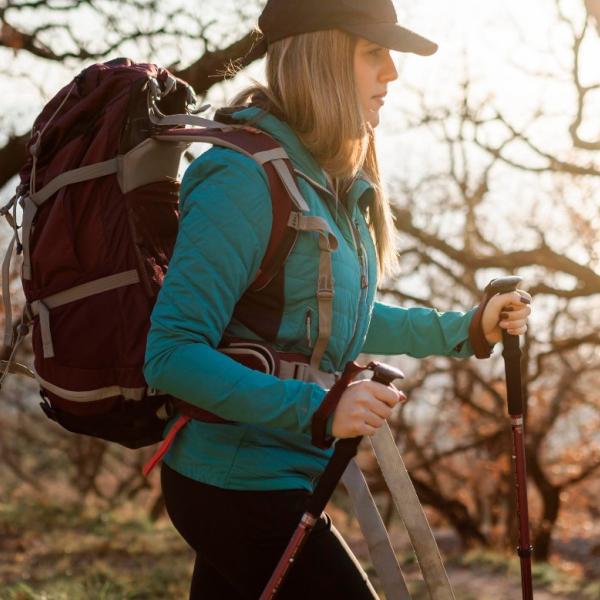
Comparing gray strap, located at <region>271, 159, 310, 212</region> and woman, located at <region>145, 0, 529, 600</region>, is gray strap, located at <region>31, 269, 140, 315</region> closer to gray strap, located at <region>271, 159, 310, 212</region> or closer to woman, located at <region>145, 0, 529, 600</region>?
woman, located at <region>145, 0, 529, 600</region>

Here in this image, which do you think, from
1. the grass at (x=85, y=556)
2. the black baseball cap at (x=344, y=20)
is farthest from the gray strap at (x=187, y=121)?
the grass at (x=85, y=556)

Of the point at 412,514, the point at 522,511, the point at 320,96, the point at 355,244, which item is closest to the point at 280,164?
the point at 320,96

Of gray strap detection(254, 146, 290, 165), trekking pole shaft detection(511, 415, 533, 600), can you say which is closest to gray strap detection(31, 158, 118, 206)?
gray strap detection(254, 146, 290, 165)

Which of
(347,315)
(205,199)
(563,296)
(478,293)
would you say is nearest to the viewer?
(205,199)

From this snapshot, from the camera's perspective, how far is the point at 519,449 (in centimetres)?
233

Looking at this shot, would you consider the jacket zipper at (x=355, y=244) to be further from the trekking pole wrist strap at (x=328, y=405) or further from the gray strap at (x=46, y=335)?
the gray strap at (x=46, y=335)

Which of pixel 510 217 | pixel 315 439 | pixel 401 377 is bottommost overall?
pixel 315 439

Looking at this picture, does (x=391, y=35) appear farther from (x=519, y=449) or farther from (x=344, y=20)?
(x=519, y=449)

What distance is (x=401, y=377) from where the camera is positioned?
68.7 inches

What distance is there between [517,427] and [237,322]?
2.62 feet

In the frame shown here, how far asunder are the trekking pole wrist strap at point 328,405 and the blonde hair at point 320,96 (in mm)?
568

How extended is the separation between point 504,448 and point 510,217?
13.6 ft

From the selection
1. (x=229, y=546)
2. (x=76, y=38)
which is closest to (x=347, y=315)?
(x=229, y=546)

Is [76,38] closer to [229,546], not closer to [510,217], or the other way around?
[229,546]
